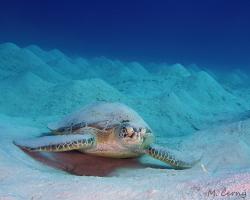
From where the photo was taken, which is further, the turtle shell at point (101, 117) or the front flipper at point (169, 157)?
the turtle shell at point (101, 117)

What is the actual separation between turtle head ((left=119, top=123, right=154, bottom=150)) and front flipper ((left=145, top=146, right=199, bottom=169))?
5.3 inches

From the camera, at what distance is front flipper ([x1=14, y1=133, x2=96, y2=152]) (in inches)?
146

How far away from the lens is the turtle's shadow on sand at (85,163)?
3866 millimetres

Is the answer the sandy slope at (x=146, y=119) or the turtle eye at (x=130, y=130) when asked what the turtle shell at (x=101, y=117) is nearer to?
the turtle eye at (x=130, y=130)

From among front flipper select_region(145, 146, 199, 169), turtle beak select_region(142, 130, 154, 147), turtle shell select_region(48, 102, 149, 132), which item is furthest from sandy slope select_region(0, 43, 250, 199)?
turtle shell select_region(48, 102, 149, 132)

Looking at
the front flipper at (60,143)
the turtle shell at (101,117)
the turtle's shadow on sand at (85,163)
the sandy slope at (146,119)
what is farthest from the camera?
the turtle shell at (101,117)

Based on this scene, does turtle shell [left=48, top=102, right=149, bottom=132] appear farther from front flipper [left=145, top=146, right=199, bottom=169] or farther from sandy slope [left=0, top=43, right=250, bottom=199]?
sandy slope [left=0, top=43, right=250, bottom=199]

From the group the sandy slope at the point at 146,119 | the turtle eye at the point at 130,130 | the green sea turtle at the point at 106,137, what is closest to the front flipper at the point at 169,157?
the green sea turtle at the point at 106,137

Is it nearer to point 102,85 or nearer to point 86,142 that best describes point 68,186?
point 86,142

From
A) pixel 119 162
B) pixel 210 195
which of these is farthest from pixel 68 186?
pixel 119 162

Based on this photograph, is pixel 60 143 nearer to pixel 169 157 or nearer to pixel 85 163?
pixel 85 163

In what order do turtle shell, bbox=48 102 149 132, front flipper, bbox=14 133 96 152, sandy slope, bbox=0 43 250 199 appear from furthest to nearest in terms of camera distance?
turtle shell, bbox=48 102 149 132 < front flipper, bbox=14 133 96 152 < sandy slope, bbox=0 43 250 199

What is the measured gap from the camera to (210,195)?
6.54 ft

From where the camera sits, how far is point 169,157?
390cm
